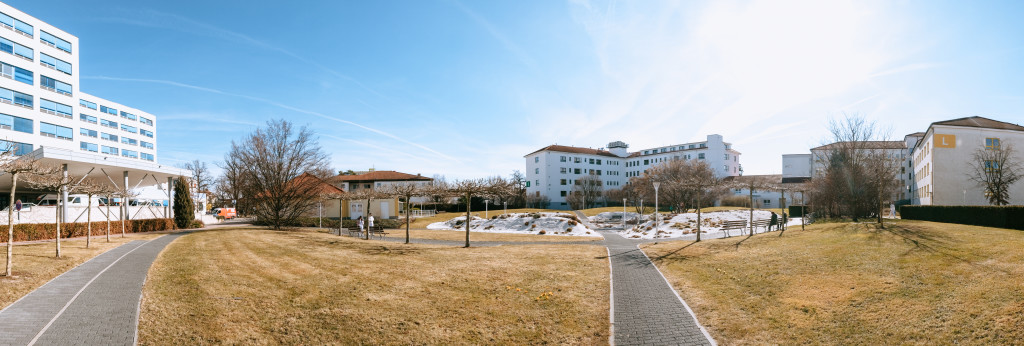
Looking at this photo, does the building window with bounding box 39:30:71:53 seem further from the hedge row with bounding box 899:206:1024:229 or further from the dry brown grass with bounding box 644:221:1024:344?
the hedge row with bounding box 899:206:1024:229

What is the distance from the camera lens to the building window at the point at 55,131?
4038cm

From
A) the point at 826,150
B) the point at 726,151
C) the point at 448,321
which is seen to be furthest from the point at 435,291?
the point at 726,151

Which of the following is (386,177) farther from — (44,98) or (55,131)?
(44,98)

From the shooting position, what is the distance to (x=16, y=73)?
1485 inches

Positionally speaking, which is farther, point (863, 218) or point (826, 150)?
point (826, 150)

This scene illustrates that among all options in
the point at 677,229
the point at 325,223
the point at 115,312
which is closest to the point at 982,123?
the point at 677,229

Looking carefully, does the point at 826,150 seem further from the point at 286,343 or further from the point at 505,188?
the point at 286,343

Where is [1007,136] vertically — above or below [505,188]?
above

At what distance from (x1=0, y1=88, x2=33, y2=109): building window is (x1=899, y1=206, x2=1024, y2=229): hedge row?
6657cm

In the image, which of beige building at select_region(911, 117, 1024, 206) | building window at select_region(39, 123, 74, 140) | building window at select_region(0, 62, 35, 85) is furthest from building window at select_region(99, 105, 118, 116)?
beige building at select_region(911, 117, 1024, 206)

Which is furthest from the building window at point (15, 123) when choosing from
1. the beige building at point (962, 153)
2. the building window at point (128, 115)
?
the beige building at point (962, 153)

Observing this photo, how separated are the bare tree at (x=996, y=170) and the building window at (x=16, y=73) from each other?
8104 centimetres

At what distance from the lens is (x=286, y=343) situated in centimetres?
744

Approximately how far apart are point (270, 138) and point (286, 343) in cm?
3303
